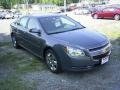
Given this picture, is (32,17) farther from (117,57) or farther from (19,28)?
(117,57)

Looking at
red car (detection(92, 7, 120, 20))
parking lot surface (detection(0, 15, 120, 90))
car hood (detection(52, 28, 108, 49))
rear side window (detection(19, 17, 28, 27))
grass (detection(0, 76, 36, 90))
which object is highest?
rear side window (detection(19, 17, 28, 27))

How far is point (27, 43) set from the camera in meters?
7.48

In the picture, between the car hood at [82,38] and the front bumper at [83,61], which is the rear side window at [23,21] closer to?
the car hood at [82,38]

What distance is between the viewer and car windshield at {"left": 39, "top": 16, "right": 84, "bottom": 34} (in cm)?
649

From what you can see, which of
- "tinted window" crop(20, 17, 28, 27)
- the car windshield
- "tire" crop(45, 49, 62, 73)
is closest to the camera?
"tire" crop(45, 49, 62, 73)

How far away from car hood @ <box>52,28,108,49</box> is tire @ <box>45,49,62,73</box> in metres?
0.46

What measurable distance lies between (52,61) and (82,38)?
1.01 meters

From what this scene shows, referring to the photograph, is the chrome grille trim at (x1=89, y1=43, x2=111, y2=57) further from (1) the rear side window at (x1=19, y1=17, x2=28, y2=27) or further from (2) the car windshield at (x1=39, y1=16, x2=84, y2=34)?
(1) the rear side window at (x1=19, y1=17, x2=28, y2=27)

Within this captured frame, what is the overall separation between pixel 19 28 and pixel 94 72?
3.49 meters

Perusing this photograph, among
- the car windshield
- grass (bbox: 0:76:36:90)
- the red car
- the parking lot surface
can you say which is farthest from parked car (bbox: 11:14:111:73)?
the red car

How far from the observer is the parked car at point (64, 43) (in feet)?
17.8

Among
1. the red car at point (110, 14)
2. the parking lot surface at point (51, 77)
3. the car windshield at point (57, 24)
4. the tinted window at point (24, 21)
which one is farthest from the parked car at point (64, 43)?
the red car at point (110, 14)

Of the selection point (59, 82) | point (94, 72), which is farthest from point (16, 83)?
point (94, 72)

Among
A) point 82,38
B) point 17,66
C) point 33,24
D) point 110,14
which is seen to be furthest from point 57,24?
point 110,14
